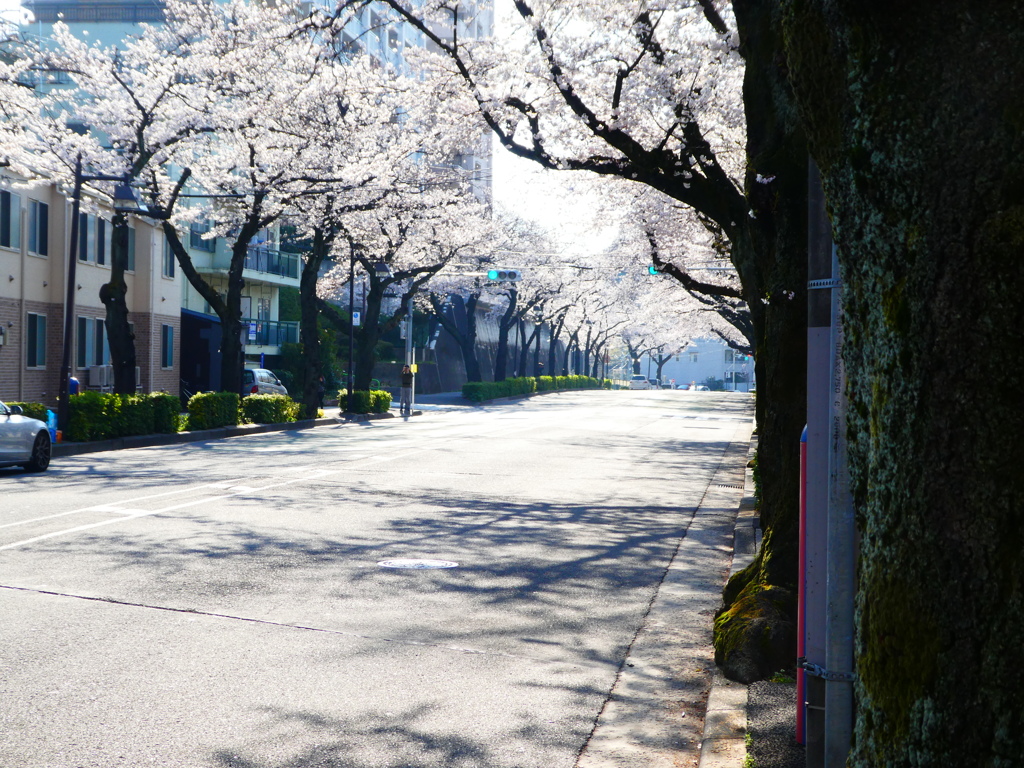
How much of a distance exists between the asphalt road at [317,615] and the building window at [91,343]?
2039 centimetres

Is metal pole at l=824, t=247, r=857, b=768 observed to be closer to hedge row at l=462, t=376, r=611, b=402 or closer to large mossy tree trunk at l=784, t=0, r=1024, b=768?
large mossy tree trunk at l=784, t=0, r=1024, b=768

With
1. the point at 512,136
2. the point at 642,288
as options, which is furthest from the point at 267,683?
the point at 642,288

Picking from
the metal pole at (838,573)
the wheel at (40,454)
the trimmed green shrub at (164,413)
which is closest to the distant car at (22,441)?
the wheel at (40,454)

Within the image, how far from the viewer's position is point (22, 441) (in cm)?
1588

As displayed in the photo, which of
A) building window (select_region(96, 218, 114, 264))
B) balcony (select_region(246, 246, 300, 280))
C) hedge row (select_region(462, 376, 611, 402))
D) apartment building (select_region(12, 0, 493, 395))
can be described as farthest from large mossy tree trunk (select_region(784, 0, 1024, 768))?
hedge row (select_region(462, 376, 611, 402))

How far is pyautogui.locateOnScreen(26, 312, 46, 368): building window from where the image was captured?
31.6 m

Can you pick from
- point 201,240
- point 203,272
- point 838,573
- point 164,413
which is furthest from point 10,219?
point 838,573

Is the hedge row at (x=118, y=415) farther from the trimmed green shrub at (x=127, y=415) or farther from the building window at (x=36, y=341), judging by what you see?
the building window at (x=36, y=341)

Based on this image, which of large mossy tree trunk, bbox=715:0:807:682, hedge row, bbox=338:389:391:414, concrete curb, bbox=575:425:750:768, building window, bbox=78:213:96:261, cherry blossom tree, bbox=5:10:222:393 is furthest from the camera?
hedge row, bbox=338:389:391:414

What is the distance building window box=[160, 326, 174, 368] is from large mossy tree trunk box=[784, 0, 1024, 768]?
3985 cm

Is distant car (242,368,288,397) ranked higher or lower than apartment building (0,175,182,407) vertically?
lower

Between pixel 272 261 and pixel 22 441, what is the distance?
119 feet

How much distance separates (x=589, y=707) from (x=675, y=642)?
162cm

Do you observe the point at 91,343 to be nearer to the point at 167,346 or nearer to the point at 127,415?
the point at 167,346
